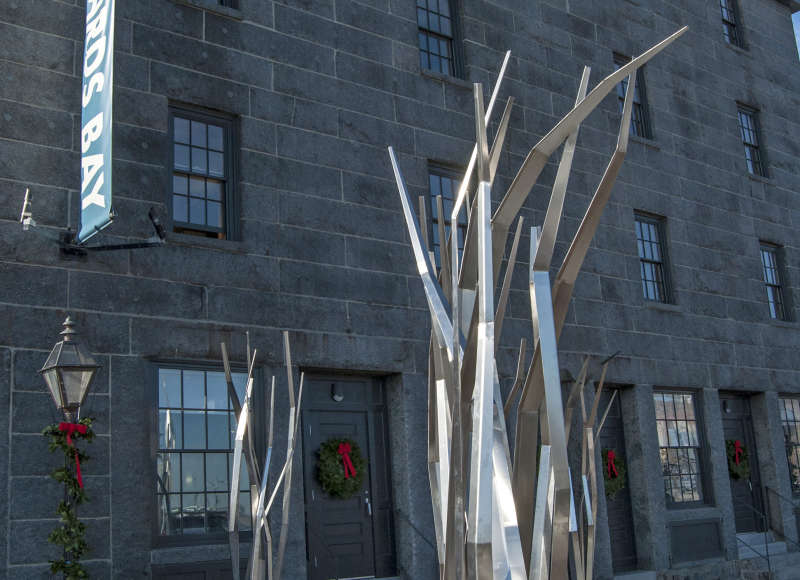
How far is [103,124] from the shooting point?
823 cm

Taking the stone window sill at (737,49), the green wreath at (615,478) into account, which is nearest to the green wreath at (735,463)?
the green wreath at (615,478)

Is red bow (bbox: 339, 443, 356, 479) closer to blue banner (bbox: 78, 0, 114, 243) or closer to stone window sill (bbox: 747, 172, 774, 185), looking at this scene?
blue banner (bbox: 78, 0, 114, 243)

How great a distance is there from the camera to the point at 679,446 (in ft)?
50.0

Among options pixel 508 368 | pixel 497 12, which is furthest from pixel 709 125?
pixel 508 368

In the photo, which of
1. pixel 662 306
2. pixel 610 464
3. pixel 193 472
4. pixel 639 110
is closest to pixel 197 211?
pixel 193 472

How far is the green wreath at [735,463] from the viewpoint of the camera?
16.0 meters

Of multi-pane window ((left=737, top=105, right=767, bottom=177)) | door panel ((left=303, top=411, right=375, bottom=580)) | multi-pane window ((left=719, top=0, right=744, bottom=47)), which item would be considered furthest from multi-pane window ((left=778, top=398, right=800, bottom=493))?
door panel ((left=303, top=411, right=375, bottom=580))

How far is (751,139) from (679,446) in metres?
7.43

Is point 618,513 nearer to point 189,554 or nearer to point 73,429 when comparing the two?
point 189,554

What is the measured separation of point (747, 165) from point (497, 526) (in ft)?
57.5

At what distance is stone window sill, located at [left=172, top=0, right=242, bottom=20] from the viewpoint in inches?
418

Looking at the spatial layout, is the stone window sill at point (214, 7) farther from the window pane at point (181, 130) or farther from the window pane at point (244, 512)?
the window pane at point (244, 512)

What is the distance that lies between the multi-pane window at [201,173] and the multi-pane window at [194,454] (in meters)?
1.75

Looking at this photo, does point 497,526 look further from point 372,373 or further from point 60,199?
point 372,373
